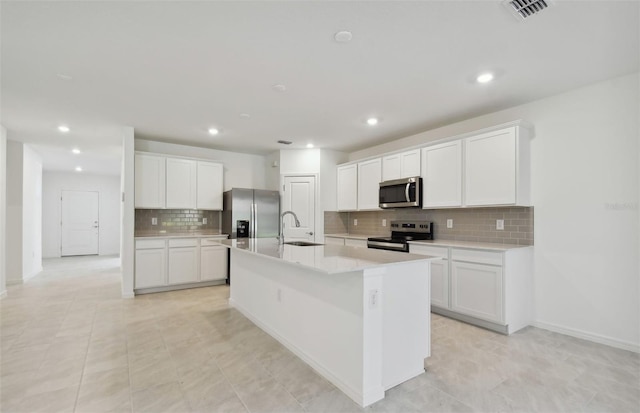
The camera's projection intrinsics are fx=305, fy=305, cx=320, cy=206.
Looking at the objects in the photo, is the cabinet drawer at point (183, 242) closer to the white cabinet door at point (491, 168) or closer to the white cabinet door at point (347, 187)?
the white cabinet door at point (347, 187)

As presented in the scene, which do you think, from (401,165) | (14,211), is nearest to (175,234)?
(14,211)

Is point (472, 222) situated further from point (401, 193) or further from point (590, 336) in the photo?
point (590, 336)

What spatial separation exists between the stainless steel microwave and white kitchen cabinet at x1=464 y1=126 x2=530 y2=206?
0.67m

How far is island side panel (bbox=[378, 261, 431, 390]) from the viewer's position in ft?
7.02

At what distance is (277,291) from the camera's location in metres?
3.02

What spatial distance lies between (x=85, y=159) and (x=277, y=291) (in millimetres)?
6714

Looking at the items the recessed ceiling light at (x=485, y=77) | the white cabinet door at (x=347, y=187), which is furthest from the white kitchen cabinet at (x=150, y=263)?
the recessed ceiling light at (x=485, y=77)

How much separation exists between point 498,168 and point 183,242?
4.75m

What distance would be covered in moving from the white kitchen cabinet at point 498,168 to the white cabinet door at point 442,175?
116 millimetres

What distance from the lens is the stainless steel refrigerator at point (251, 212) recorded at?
543 centimetres

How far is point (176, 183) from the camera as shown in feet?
17.3

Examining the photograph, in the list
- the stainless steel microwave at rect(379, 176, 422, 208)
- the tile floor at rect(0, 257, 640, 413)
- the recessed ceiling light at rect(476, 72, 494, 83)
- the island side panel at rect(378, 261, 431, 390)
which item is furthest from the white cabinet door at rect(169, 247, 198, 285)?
the recessed ceiling light at rect(476, 72, 494, 83)

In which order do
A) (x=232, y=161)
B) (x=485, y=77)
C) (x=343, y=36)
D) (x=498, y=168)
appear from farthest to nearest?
(x=232, y=161), (x=498, y=168), (x=485, y=77), (x=343, y=36)

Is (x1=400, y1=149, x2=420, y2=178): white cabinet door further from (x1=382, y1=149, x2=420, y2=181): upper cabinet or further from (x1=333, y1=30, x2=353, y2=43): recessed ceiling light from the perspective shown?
(x1=333, y1=30, x2=353, y2=43): recessed ceiling light
